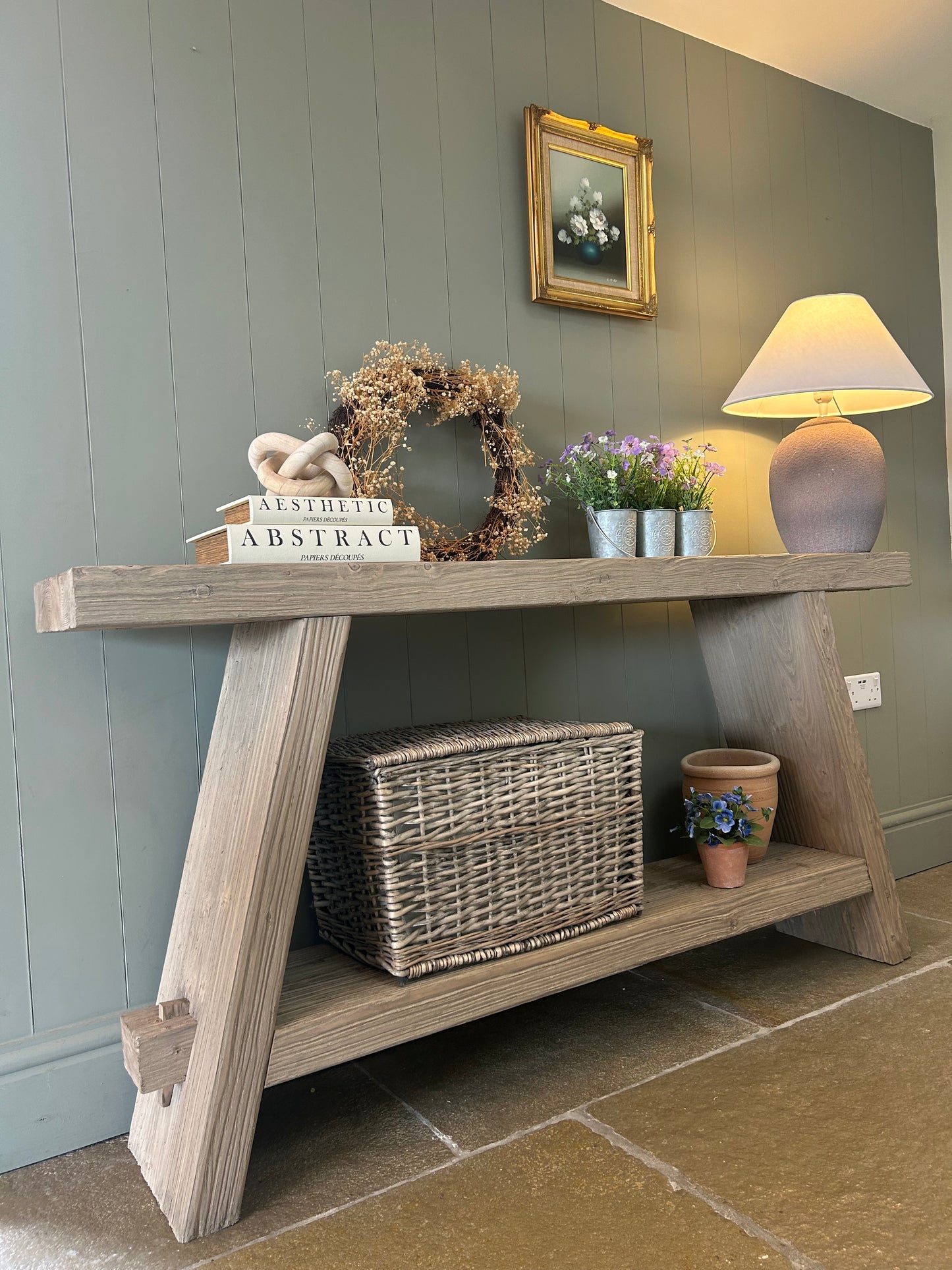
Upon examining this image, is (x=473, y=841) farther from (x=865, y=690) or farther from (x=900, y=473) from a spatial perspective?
(x=900, y=473)

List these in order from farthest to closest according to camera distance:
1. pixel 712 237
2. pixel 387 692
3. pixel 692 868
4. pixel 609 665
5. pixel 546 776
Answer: pixel 712 237, pixel 609 665, pixel 692 868, pixel 387 692, pixel 546 776

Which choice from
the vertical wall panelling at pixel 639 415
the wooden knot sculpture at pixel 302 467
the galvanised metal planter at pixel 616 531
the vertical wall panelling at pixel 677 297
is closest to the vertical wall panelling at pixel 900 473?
the vertical wall panelling at pixel 677 297

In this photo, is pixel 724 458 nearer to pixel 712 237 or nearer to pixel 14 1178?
pixel 712 237

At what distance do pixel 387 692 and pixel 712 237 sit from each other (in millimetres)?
1274

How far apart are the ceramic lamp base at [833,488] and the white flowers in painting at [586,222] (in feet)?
1.83

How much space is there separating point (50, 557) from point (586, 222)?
1.21 meters

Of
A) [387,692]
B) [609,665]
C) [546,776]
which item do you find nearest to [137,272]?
[387,692]

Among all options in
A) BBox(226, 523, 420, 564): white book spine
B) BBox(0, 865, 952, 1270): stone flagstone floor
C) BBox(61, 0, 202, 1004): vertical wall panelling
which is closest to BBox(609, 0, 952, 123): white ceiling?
BBox(61, 0, 202, 1004): vertical wall panelling

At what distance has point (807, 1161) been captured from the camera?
124 centimetres

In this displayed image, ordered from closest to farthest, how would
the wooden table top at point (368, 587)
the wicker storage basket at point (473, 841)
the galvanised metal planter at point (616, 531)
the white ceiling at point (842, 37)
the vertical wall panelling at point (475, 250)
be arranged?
the wooden table top at point (368, 587) → the wicker storage basket at point (473, 841) → the galvanised metal planter at point (616, 531) → the vertical wall panelling at point (475, 250) → the white ceiling at point (842, 37)

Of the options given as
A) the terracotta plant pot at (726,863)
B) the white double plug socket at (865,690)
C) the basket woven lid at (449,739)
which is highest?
the basket woven lid at (449,739)

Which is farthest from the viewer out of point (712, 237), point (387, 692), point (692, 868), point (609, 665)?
point (712, 237)

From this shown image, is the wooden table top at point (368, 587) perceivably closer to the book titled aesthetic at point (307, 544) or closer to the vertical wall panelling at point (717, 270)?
the book titled aesthetic at point (307, 544)

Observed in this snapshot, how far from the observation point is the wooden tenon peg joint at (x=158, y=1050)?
1.21m
